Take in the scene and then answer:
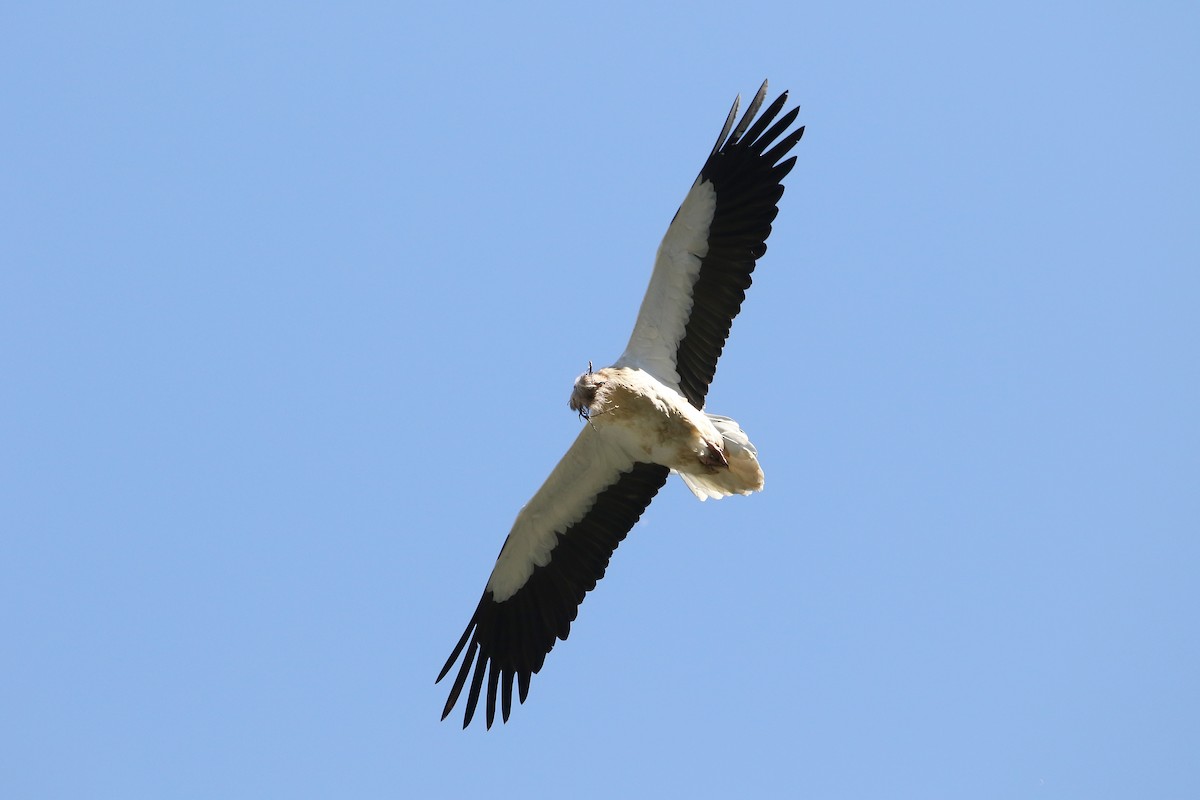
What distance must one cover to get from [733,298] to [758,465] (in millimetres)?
1204

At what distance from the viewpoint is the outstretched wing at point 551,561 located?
9.92 metres

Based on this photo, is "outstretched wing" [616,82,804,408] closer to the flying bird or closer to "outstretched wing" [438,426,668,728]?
the flying bird

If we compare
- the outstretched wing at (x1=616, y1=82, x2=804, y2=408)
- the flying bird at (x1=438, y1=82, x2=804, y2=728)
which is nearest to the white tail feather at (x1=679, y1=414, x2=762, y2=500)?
the flying bird at (x1=438, y1=82, x2=804, y2=728)

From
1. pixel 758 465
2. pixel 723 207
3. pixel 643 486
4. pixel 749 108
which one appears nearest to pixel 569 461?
pixel 643 486

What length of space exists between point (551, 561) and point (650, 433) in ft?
4.67

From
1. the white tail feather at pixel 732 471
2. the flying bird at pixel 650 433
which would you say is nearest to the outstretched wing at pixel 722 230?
the flying bird at pixel 650 433

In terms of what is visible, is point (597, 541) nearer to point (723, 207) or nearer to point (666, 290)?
point (666, 290)

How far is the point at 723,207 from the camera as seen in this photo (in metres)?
9.54

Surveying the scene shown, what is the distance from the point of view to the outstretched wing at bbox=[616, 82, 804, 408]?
9.52 m

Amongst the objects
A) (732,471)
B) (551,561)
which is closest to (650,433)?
(732,471)

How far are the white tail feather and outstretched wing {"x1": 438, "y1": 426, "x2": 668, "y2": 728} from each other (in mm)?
415

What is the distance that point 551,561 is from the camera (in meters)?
10.1

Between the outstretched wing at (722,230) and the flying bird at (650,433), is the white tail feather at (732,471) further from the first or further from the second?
A: the outstretched wing at (722,230)

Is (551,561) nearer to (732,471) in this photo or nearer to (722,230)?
(732,471)
